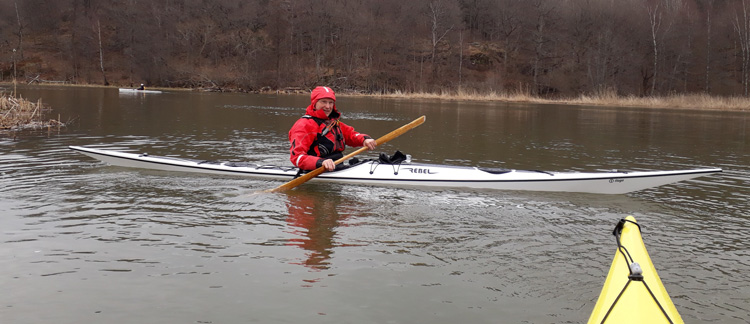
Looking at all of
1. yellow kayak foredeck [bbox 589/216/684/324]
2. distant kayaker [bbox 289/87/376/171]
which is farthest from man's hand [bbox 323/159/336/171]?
yellow kayak foredeck [bbox 589/216/684/324]

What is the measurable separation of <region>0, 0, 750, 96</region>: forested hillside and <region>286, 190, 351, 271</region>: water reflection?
4138cm

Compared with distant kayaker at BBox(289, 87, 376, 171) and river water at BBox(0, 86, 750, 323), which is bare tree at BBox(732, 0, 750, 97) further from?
distant kayaker at BBox(289, 87, 376, 171)

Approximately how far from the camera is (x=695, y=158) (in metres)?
12.8

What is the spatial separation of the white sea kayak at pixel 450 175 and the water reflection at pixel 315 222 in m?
0.70

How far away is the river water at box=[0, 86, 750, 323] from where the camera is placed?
4234 millimetres

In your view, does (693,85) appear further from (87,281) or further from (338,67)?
(87,281)

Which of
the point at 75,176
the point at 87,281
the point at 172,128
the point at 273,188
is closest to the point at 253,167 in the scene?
the point at 273,188

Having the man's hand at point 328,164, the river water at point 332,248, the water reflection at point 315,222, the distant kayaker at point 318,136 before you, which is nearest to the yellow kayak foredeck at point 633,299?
the river water at point 332,248

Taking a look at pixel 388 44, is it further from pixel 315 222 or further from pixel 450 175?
pixel 315 222

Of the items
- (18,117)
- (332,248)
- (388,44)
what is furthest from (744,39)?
(332,248)

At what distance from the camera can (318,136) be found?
8.38 metres

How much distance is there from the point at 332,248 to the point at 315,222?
1066mm

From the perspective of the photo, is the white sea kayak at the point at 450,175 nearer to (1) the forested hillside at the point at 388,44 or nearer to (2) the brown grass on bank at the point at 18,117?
(2) the brown grass on bank at the point at 18,117

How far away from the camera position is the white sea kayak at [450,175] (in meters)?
7.82
